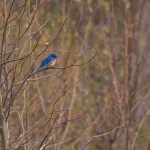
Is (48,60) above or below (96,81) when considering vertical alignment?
above

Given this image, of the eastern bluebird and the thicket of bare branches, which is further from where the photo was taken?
the thicket of bare branches

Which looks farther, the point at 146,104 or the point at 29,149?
the point at 146,104

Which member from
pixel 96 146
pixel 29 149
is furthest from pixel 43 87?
pixel 29 149

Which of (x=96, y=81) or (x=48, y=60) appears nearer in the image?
(x=48, y=60)

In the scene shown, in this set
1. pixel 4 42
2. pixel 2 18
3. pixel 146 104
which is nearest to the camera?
pixel 4 42

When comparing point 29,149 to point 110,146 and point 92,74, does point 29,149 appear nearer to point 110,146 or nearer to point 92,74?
point 110,146

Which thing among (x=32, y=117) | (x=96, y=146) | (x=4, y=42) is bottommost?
(x=96, y=146)

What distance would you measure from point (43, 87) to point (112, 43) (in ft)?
6.34

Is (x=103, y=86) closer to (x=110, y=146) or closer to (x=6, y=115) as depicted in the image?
(x=110, y=146)

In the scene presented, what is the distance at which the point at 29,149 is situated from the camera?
5621 millimetres

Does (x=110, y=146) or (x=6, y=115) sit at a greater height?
(x=6, y=115)

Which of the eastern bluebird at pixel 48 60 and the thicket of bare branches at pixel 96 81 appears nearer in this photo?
the eastern bluebird at pixel 48 60

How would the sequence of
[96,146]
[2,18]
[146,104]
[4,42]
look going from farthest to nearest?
[146,104], [96,146], [2,18], [4,42]

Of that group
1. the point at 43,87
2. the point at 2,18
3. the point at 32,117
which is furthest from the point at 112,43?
the point at 2,18
